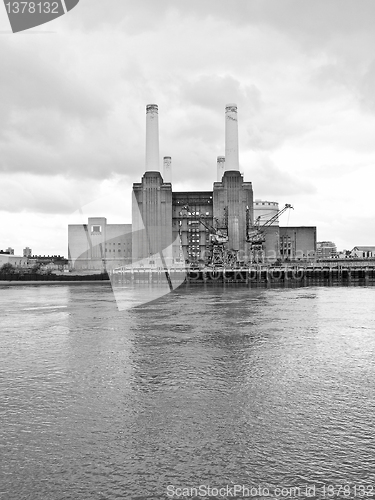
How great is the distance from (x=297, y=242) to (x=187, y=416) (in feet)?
361

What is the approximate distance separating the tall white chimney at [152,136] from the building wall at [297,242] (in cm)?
3977

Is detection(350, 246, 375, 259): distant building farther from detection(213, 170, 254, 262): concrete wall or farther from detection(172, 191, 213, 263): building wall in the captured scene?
detection(172, 191, 213, 263): building wall

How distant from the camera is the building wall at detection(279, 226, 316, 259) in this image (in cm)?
11381

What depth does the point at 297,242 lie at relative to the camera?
11581cm

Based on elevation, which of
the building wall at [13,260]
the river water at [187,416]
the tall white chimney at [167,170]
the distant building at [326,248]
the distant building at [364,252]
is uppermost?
the tall white chimney at [167,170]

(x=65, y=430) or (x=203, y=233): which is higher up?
(x=203, y=233)

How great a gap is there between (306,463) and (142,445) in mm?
3071

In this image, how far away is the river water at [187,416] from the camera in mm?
7141

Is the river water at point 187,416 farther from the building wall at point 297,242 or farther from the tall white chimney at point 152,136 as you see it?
the building wall at point 297,242

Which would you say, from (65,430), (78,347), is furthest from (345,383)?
(78,347)

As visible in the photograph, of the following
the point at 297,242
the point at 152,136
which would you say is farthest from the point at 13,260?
the point at 297,242

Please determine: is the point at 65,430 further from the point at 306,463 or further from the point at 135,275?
the point at 135,275

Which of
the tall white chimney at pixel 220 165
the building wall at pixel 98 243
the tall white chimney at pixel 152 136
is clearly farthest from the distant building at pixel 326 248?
the tall white chimney at pixel 152 136

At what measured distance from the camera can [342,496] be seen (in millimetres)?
6660
